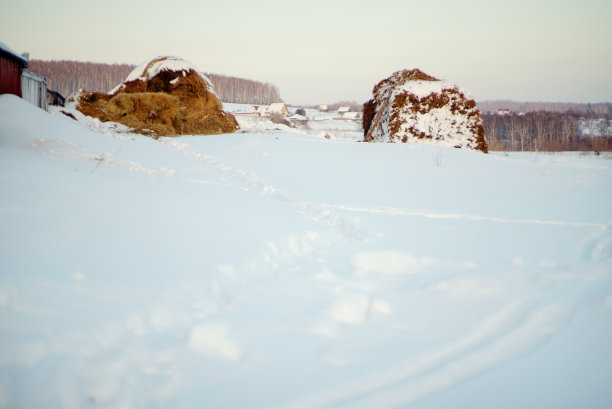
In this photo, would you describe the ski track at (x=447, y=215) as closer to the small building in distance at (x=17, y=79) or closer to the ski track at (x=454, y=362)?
the ski track at (x=454, y=362)

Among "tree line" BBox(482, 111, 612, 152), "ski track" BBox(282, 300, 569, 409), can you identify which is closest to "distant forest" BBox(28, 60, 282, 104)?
"tree line" BBox(482, 111, 612, 152)

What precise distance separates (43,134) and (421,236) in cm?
517

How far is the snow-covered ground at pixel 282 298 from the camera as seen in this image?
4.80ft

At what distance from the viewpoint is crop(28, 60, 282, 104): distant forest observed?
75.4 metres

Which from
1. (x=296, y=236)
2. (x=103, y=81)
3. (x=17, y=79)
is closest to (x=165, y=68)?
(x=17, y=79)

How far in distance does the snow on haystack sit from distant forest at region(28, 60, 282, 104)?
233 feet

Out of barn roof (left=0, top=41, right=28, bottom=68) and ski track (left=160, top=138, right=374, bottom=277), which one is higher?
barn roof (left=0, top=41, right=28, bottom=68)

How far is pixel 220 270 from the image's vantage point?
2.46 meters

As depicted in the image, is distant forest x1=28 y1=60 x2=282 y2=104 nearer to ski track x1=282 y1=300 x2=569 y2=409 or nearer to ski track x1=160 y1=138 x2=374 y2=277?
ski track x1=160 y1=138 x2=374 y2=277

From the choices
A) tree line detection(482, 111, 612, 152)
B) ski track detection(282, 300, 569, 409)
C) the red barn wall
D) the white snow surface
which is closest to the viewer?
ski track detection(282, 300, 569, 409)

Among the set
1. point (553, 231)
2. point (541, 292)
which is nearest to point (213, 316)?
point (541, 292)

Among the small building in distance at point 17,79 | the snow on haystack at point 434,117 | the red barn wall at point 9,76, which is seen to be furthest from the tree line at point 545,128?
the red barn wall at point 9,76

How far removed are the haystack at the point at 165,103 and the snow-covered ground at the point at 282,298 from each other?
29.0 feet

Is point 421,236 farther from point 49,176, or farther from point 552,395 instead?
point 49,176
